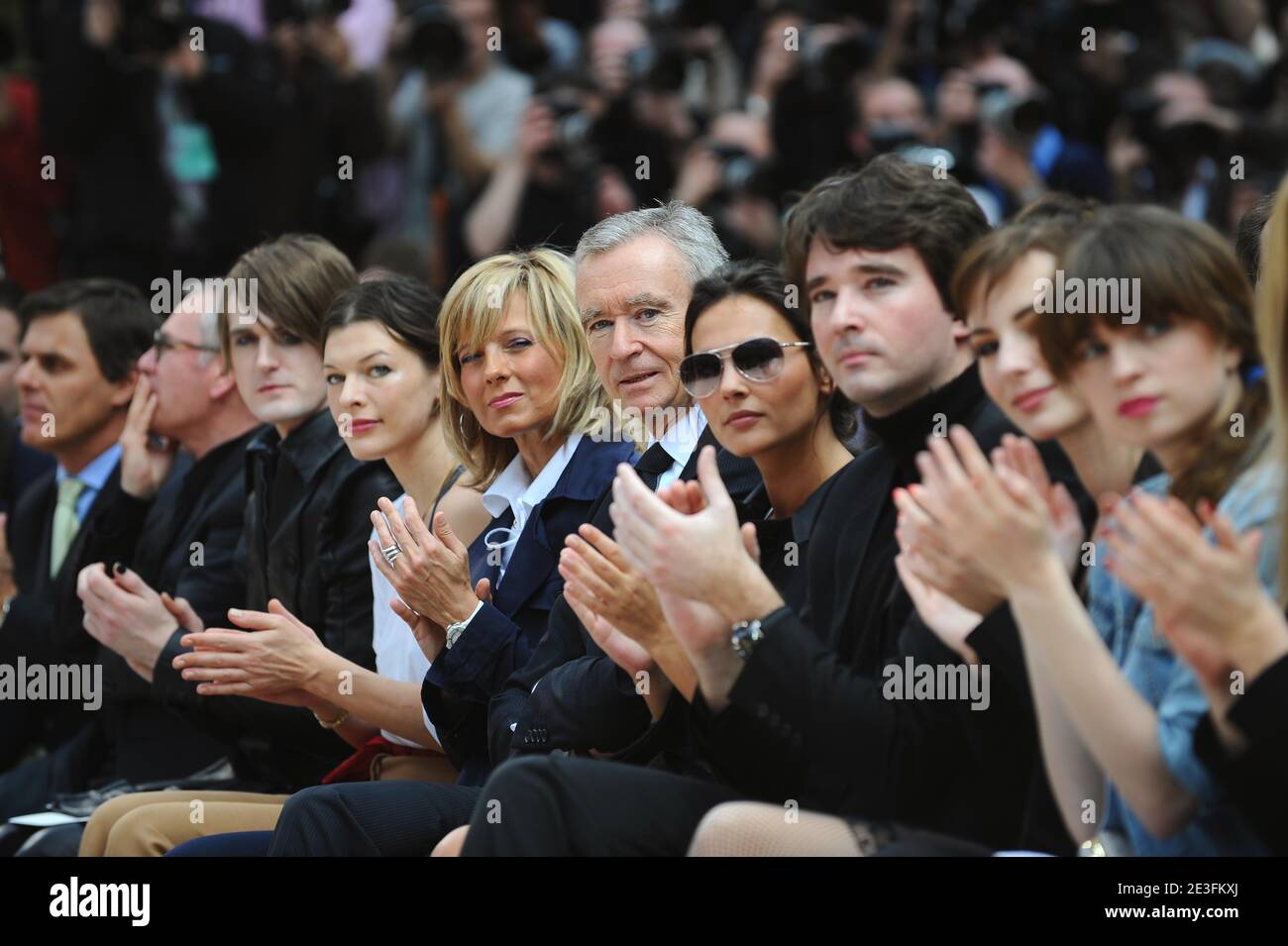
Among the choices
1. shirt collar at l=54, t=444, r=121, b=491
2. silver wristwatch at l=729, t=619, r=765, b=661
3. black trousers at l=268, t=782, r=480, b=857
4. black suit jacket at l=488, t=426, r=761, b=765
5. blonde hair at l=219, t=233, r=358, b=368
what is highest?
blonde hair at l=219, t=233, r=358, b=368

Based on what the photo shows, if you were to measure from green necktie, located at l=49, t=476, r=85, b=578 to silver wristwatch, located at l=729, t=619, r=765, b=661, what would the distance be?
9.87ft

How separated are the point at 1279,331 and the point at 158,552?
10.3 ft

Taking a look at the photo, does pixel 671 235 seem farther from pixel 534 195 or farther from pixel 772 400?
pixel 534 195

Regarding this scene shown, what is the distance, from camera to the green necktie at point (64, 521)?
16.9ft

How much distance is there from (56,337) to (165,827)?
1.82 m

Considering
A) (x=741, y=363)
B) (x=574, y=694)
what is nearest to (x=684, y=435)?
(x=741, y=363)

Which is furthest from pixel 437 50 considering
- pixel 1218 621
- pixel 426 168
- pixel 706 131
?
pixel 1218 621

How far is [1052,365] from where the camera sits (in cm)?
243

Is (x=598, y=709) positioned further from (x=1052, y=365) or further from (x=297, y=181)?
(x=297, y=181)

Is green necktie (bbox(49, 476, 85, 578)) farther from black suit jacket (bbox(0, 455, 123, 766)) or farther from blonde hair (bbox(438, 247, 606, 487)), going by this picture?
blonde hair (bbox(438, 247, 606, 487))

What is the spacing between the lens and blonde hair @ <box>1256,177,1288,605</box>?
2.13m

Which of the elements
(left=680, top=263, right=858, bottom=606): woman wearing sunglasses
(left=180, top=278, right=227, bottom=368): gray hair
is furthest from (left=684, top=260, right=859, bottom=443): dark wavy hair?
(left=180, top=278, right=227, bottom=368): gray hair

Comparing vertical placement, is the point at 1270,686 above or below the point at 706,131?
below

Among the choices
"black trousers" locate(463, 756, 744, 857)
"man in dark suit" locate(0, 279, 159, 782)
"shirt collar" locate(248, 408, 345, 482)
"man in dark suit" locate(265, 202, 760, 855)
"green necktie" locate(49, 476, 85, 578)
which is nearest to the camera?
"black trousers" locate(463, 756, 744, 857)
